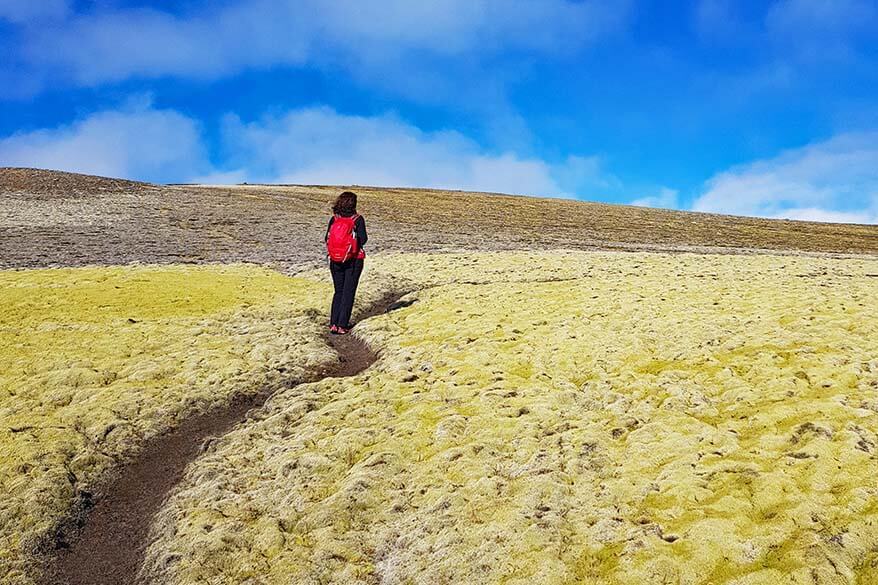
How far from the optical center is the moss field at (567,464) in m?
7.84

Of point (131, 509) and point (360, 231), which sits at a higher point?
point (360, 231)

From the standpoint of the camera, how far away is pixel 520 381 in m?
13.9

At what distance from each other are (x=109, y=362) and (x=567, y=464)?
12.9 meters

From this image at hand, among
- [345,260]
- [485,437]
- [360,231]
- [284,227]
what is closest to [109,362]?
[345,260]

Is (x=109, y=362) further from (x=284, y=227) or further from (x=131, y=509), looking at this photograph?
(x=284, y=227)

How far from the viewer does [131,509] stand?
11.1 m

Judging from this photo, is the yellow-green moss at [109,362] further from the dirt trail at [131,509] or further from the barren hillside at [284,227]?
the barren hillside at [284,227]

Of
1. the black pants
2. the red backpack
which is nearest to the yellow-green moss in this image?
the black pants

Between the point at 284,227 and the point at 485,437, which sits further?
the point at 284,227

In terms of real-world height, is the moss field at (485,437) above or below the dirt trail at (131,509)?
above

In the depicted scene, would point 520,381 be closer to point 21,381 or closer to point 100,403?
point 100,403

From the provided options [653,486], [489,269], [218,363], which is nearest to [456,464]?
[653,486]

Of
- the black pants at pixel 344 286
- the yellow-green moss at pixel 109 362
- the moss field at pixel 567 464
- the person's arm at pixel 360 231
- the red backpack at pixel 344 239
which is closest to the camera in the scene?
the moss field at pixel 567 464

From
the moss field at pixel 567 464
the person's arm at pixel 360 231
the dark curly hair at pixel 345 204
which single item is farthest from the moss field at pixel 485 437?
the dark curly hair at pixel 345 204
